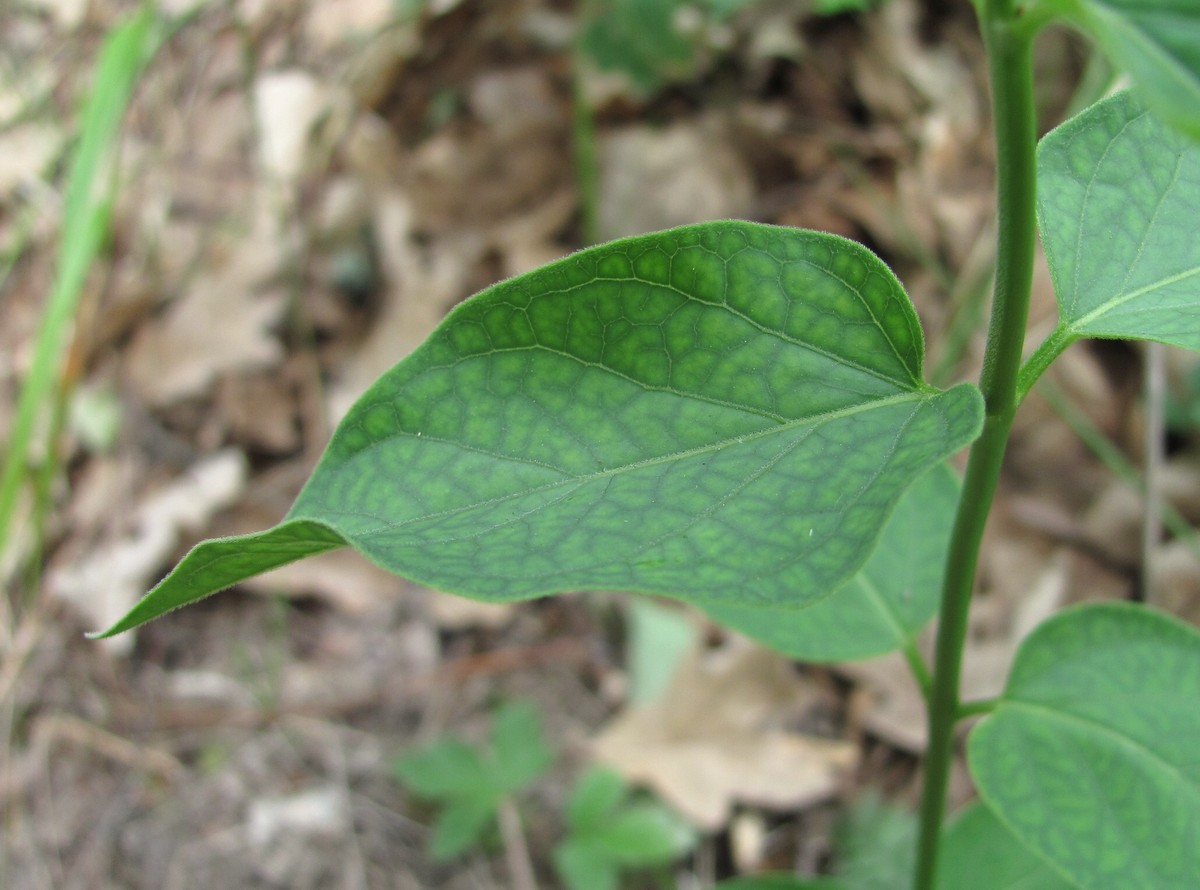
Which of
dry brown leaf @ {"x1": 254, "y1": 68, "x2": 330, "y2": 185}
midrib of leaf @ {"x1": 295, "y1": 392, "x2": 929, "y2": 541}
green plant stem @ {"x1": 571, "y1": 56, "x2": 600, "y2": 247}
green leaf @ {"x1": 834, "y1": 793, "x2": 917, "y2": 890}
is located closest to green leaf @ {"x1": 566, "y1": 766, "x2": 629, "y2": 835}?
green leaf @ {"x1": 834, "y1": 793, "x2": 917, "y2": 890}

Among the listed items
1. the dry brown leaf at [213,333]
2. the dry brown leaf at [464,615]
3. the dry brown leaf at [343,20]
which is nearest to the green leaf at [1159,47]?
the dry brown leaf at [464,615]

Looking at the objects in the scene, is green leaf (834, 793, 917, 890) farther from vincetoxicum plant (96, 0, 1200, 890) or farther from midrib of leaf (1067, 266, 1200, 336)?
midrib of leaf (1067, 266, 1200, 336)

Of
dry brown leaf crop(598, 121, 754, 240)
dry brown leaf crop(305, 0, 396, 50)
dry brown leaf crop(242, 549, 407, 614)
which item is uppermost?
dry brown leaf crop(305, 0, 396, 50)

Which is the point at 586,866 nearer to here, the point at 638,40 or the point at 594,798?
the point at 594,798

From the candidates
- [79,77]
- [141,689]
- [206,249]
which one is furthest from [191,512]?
[79,77]

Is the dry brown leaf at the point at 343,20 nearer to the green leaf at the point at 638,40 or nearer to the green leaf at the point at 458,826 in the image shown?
the green leaf at the point at 638,40

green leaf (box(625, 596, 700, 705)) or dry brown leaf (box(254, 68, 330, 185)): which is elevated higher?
dry brown leaf (box(254, 68, 330, 185))
